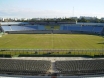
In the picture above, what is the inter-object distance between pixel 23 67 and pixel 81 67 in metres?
7.46

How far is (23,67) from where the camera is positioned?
76.5 ft

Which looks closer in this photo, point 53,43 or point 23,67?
point 23,67

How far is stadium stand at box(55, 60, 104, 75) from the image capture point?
73.3 feet

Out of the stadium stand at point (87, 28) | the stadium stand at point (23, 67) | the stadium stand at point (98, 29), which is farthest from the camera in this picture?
the stadium stand at point (87, 28)

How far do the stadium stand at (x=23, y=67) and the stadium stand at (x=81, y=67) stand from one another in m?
2.04

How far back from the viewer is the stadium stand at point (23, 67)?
22166mm

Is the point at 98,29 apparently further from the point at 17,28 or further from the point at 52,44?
the point at 52,44

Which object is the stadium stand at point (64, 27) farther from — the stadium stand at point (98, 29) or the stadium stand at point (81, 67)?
the stadium stand at point (81, 67)

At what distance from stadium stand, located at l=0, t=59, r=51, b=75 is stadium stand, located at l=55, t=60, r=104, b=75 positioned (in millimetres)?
2036

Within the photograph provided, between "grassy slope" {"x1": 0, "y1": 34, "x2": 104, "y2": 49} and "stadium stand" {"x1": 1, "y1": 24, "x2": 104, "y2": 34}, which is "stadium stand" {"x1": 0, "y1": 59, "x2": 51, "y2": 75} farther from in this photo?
"stadium stand" {"x1": 1, "y1": 24, "x2": 104, "y2": 34}

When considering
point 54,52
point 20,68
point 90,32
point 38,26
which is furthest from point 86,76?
point 38,26

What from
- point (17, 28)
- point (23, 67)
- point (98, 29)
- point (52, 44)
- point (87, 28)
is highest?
point (17, 28)

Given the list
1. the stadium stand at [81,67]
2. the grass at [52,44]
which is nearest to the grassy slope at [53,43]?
the grass at [52,44]

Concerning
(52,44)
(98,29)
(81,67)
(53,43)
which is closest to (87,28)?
(98,29)
